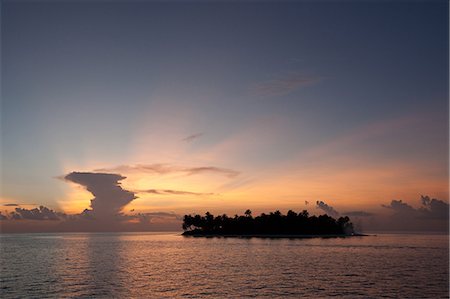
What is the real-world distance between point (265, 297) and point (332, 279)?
71.6 feet

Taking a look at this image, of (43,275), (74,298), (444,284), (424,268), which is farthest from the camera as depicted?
(424,268)

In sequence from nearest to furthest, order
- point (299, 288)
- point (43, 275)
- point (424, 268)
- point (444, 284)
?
point (299, 288)
point (444, 284)
point (43, 275)
point (424, 268)

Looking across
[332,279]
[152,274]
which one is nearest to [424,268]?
[332,279]

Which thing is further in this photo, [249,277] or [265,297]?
[249,277]

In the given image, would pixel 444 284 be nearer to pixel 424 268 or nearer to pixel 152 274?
pixel 424 268

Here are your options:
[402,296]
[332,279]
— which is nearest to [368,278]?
[332,279]

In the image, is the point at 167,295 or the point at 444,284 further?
the point at 444,284

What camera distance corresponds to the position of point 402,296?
55.5 metres

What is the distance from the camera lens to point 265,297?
54.4 m

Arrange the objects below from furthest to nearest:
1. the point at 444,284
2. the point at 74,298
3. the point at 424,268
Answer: the point at 424,268 → the point at 444,284 → the point at 74,298

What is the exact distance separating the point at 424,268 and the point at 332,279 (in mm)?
32943

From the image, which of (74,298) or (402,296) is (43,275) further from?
(402,296)

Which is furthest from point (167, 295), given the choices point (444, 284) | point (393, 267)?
point (393, 267)

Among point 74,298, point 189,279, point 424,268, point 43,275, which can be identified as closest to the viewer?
point 74,298
